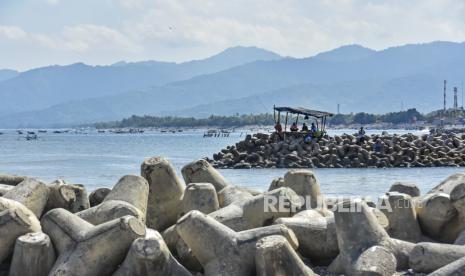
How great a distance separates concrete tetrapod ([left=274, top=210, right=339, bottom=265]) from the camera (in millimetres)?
8680

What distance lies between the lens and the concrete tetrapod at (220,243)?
777 cm

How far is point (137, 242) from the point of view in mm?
7605

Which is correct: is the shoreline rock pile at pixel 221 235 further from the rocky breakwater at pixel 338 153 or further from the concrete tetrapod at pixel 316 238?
the rocky breakwater at pixel 338 153

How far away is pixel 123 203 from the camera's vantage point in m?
9.05

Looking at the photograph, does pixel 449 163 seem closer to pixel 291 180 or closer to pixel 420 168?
pixel 420 168

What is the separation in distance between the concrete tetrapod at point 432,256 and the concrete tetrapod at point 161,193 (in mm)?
3326

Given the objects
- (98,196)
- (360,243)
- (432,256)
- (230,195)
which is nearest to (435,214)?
(432,256)

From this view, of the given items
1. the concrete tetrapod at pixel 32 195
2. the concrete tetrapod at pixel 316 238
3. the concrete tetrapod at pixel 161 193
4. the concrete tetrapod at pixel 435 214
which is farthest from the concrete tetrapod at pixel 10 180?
the concrete tetrapod at pixel 435 214

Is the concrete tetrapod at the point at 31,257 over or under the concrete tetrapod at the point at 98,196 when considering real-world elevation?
under

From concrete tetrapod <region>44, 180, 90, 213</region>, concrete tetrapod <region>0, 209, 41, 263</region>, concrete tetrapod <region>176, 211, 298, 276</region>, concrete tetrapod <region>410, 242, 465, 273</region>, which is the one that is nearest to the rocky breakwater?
concrete tetrapod <region>44, 180, 90, 213</region>

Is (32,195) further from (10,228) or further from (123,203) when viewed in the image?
(10,228)

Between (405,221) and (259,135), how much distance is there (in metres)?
31.3

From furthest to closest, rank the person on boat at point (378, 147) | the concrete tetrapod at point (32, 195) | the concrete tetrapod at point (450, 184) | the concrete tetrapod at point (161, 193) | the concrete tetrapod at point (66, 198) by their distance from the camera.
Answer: the person on boat at point (378, 147)
the concrete tetrapod at point (450, 184)
the concrete tetrapod at point (161, 193)
the concrete tetrapod at point (66, 198)
the concrete tetrapod at point (32, 195)

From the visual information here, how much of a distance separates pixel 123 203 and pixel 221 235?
1.56m
